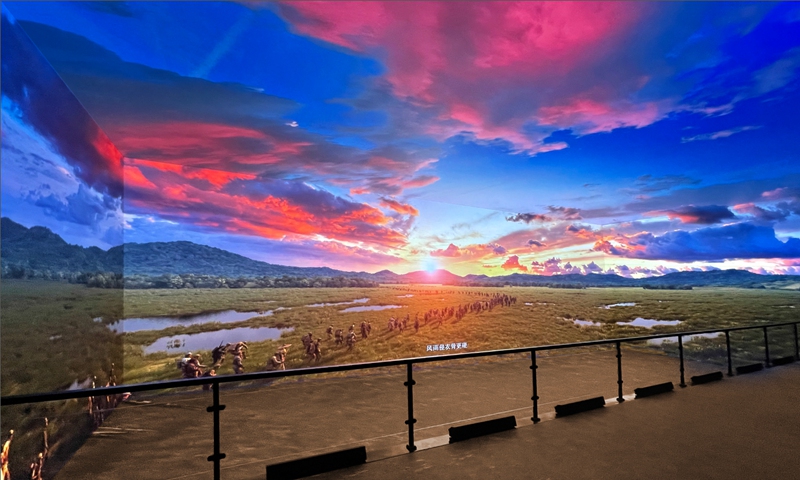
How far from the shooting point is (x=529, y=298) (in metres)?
10.5

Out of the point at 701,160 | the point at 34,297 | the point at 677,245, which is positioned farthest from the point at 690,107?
the point at 34,297

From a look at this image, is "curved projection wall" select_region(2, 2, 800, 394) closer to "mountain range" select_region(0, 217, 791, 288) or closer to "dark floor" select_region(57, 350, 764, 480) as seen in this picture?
"mountain range" select_region(0, 217, 791, 288)

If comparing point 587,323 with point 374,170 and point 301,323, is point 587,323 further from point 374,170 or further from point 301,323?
point 301,323

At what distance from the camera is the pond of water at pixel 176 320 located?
6.27 metres

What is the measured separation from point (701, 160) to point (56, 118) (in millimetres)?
10732

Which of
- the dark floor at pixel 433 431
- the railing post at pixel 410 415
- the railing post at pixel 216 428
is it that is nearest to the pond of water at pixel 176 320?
the dark floor at pixel 433 431

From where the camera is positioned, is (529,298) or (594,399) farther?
(529,298)

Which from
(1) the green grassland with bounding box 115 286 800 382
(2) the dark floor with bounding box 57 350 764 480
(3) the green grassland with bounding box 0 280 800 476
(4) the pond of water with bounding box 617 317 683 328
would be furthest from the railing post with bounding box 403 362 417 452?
(4) the pond of water with bounding box 617 317 683 328

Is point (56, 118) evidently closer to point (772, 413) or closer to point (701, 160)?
point (772, 413)

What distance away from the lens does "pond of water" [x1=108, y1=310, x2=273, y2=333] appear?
20.6 feet

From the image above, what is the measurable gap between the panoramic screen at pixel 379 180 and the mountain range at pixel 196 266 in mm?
40

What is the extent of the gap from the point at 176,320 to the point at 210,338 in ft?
2.24

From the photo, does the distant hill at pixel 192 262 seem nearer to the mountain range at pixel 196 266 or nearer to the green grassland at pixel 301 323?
the mountain range at pixel 196 266

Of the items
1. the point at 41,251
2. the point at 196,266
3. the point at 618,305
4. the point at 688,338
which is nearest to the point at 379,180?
the point at 196,266
